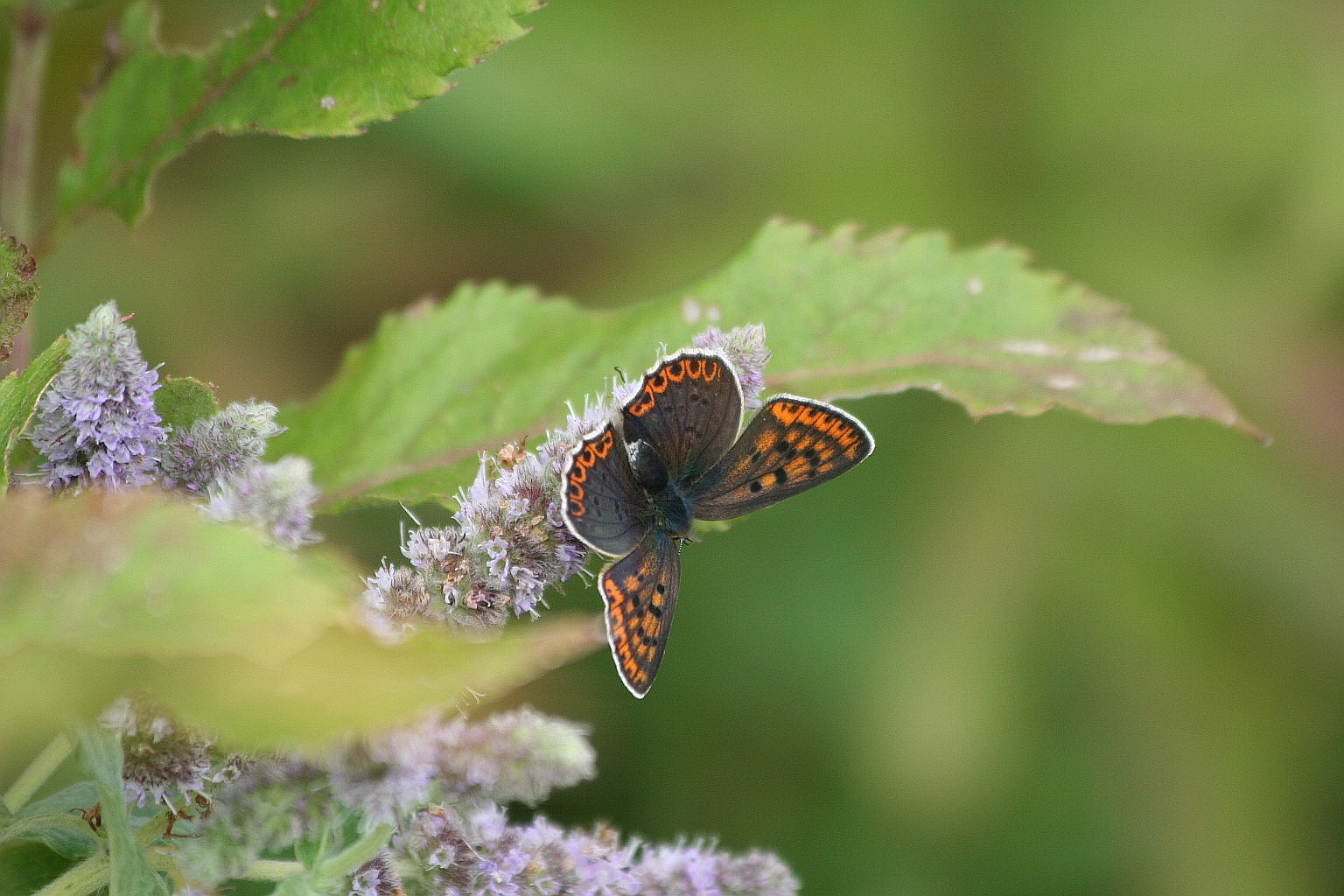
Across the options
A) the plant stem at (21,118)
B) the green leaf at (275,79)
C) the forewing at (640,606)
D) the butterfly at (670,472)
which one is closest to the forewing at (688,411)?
the butterfly at (670,472)

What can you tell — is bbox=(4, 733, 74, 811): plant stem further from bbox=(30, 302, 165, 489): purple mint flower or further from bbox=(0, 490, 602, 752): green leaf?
bbox=(0, 490, 602, 752): green leaf

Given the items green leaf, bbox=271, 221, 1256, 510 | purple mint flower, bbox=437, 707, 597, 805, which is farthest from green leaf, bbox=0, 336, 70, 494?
green leaf, bbox=271, 221, 1256, 510

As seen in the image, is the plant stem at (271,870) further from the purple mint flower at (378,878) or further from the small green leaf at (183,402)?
the small green leaf at (183,402)

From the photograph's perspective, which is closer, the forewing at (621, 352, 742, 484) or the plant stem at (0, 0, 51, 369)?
the forewing at (621, 352, 742, 484)

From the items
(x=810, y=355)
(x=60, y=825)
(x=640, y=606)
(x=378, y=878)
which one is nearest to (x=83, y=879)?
(x=60, y=825)

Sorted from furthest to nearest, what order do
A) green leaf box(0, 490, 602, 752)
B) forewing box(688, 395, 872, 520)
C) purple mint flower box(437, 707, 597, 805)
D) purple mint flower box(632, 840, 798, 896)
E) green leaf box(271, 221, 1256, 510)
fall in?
green leaf box(271, 221, 1256, 510) → forewing box(688, 395, 872, 520) → purple mint flower box(632, 840, 798, 896) → purple mint flower box(437, 707, 597, 805) → green leaf box(0, 490, 602, 752)

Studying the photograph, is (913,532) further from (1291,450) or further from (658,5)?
(658,5)

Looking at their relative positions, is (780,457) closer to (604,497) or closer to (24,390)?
(604,497)
